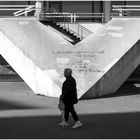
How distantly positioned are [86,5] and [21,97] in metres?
12.3

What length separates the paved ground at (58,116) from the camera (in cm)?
1044

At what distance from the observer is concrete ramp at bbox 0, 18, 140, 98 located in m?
17.6

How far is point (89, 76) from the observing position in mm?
17469

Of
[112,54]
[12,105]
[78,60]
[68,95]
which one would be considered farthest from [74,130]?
[112,54]

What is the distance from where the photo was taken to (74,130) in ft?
35.8

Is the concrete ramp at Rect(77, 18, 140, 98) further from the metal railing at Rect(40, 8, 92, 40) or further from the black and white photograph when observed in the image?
the metal railing at Rect(40, 8, 92, 40)

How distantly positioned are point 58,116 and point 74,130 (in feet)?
8.01

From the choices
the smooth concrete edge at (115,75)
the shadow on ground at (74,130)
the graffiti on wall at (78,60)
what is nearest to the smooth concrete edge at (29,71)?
the graffiti on wall at (78,60)

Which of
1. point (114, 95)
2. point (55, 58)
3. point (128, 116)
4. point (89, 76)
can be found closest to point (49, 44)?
point (55, 58)

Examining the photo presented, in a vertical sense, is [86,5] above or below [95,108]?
above

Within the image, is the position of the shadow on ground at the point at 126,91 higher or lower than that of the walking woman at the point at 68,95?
lower

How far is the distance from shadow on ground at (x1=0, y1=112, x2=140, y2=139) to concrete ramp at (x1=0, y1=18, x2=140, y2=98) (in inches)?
170

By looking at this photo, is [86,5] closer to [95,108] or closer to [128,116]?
[95,108]

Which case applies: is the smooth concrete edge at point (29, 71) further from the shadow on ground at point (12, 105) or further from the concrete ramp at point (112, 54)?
the shadow on ground at point (12, 105)
